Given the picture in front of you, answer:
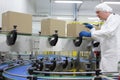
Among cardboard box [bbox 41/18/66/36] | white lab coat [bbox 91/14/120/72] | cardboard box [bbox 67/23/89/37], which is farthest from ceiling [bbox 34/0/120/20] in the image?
white lab coat [bbox 91/14/120/72]

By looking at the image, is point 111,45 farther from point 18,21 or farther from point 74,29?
point 18,21

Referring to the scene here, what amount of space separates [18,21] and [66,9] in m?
7.75

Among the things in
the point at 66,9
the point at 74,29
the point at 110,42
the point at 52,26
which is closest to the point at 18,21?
the point at 52,26

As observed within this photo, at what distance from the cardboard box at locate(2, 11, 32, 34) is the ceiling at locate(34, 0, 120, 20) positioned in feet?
21.6

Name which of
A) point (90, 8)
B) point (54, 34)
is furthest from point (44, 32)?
point (90, 8)

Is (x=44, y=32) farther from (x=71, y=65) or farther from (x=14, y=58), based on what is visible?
(x=14, y=58)

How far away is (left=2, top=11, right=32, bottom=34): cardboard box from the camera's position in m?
2.10

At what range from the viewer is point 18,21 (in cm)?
214

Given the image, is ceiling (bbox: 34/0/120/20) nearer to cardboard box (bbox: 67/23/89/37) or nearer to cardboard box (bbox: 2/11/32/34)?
cardboard box (bbox: 67/23/89/37)

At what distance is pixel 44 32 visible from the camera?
95.1 inches

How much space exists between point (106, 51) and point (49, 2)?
659 cm

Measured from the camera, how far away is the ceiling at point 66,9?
29.6 feet

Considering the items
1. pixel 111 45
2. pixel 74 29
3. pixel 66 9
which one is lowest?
pixel 111 45

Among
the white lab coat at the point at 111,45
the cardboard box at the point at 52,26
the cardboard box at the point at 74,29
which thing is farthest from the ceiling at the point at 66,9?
the white lab coat at the point at 111,45
